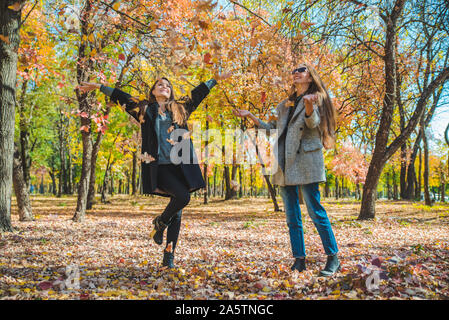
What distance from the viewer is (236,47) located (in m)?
12.3

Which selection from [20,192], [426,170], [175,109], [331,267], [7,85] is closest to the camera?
[331,267]

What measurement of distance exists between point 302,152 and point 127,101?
2015 mm

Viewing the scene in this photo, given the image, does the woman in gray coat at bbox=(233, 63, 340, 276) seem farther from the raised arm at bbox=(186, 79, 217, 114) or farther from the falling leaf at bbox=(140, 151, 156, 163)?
the falling leaf at bbox=(140, 151, 156, 163)

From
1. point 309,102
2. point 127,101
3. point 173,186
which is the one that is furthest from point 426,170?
point 127,101

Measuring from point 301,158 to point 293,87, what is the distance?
0.83m

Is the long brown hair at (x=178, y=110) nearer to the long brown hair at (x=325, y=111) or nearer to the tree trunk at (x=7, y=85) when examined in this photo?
the long brown hair at (x=325, y=111)

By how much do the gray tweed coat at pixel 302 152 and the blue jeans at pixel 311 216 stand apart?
0.38 feet

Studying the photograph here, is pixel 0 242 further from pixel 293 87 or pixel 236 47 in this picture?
pixel 236 47

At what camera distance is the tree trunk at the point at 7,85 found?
4902mm

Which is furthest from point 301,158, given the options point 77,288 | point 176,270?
point 77,288

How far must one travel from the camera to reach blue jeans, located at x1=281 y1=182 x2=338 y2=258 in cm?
311

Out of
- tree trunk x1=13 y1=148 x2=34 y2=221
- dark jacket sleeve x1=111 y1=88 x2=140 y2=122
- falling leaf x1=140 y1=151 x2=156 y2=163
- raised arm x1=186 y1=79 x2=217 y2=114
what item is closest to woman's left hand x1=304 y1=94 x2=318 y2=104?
raised arm x1=186 y1=79 x2=217 y2=114

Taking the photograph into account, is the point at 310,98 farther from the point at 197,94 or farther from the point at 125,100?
the point at 125,100

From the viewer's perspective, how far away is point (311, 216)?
10.5 feet
